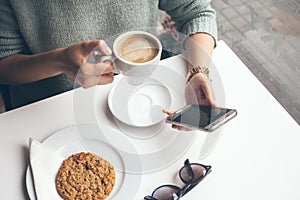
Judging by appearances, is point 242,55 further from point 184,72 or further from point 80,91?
point 80,91

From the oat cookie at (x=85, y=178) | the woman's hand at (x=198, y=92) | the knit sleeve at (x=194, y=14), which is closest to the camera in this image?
the oat cookie at (x=85, y=178)

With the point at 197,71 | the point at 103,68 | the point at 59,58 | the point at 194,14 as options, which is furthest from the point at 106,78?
the point at 194,14

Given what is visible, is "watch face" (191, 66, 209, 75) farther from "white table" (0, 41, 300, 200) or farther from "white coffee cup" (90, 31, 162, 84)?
"white coffee cup" (90, 31, 162, 84)

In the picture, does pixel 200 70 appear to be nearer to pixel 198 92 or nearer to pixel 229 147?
pixel 198 92

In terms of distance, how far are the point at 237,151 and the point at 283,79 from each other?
1.80 feet

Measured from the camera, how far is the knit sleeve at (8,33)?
82 cm

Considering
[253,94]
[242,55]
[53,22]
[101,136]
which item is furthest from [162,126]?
[242,55]

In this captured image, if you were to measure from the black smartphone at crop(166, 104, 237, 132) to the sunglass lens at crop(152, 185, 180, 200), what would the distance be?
128mm

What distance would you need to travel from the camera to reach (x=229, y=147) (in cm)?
78

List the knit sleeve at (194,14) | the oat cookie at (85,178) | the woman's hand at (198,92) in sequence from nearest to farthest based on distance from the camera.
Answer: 1. the oat cookie at (85,178)
2. the woman's hand at (198,92)
3. the knit sleeve at (194,14)

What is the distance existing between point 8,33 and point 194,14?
1.57 feet

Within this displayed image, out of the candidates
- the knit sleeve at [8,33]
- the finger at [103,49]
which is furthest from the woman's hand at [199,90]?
the knit sleeve at [8,33]

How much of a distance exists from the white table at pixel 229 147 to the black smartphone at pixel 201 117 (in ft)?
0.21

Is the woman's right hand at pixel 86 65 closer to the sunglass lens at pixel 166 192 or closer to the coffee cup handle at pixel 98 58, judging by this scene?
the coffee cup handle at pixel 98 58
